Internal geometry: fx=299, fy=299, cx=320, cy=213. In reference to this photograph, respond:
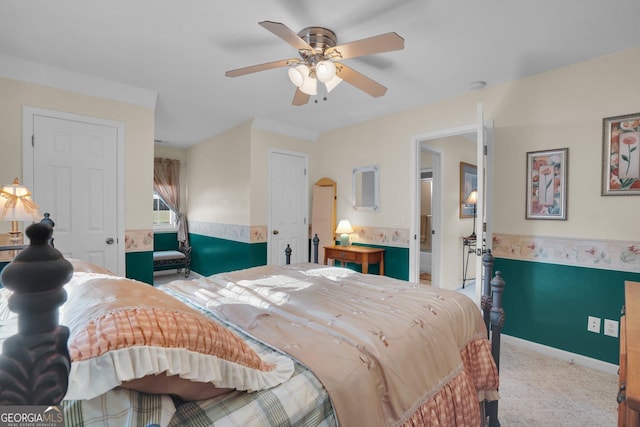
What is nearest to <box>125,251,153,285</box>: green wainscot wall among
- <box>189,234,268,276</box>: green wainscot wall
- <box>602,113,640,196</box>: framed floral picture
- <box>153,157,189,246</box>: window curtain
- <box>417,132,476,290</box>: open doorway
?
<box>189,234,268,276</box>: green wainscot wall

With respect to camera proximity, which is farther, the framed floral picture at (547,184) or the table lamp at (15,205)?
the framed floral picture at (547,184)

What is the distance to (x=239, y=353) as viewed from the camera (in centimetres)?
90

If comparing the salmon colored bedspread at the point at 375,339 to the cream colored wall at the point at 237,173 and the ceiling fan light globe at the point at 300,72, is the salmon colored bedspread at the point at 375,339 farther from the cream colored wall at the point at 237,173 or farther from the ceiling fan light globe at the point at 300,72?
the cream colored wall at the point at 237,173

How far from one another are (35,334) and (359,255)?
3596 mm

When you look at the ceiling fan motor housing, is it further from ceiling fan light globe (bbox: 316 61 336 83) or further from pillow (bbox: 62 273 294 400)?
pillow (bbox: 62 273 294 400)

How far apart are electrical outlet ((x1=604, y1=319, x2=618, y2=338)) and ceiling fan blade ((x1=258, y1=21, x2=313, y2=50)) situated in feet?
10.5

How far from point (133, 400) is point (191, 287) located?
4.19 feet

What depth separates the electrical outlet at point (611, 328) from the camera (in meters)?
2.43

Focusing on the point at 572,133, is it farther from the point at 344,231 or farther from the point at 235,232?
the point at 235,232

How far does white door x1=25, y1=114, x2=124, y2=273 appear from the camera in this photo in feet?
9.17

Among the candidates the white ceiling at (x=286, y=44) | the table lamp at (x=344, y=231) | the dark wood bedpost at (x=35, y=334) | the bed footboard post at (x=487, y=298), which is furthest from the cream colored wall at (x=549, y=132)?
the dark wood bedpost at (x=35, y=334)

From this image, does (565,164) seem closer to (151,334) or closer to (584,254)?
(584,254)

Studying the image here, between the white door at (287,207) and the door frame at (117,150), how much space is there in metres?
1.83

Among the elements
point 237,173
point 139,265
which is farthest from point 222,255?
point 139,265
